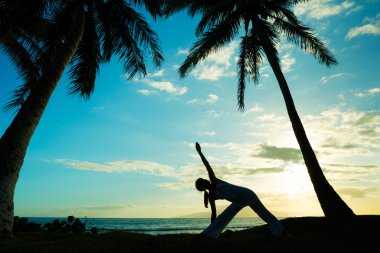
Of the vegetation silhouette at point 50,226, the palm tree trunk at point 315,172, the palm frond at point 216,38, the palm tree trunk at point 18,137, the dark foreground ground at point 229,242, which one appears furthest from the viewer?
the palm frond at point 216,38

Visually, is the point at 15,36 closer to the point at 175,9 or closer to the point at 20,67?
the point at 20,67

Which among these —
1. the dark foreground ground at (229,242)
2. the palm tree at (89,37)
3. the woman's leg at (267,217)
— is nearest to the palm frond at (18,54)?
the palm tree at (89,37)

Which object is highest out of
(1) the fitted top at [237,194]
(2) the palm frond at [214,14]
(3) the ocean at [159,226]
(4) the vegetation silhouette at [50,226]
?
(2) the palm frond at [214,14]

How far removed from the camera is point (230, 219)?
19.0 ft

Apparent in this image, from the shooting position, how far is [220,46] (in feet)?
48.7

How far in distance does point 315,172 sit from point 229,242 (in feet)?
18.2

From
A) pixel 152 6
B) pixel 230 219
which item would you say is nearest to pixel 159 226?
pixel 152 6

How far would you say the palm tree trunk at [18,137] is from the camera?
6.46 metres

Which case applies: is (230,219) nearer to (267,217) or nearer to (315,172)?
(267,217)

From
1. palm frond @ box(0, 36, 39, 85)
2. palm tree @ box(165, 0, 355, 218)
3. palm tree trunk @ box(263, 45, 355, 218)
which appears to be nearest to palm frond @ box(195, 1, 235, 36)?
palm tree @ box(165, 0, 355, 218)

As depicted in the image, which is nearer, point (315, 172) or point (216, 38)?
point (315, 172)

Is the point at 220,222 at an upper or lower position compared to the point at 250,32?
lower

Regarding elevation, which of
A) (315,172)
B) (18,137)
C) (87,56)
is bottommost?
(315,172)

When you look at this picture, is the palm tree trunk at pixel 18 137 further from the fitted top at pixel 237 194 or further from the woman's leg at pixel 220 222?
the fitted top at pixel 237 194
